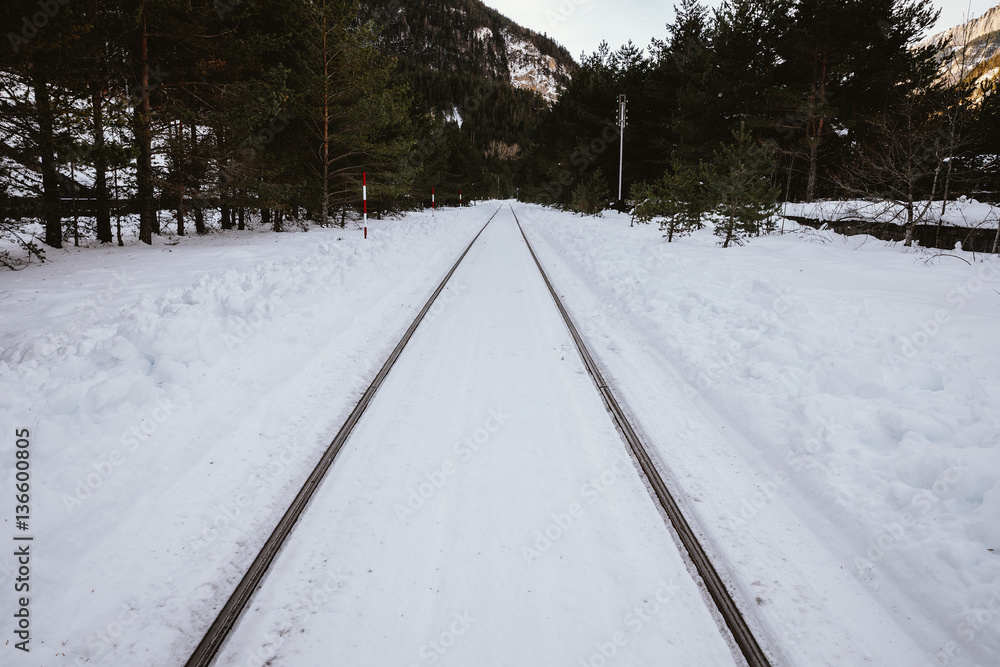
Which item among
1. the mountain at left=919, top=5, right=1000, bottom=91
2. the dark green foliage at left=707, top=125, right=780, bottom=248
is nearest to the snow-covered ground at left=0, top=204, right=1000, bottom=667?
the dark green foliage at left=707, top=125, right=780, bottom=248

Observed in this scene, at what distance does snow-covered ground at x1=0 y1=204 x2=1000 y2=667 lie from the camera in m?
2.16

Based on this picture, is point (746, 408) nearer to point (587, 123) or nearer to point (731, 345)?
point (731, 345)

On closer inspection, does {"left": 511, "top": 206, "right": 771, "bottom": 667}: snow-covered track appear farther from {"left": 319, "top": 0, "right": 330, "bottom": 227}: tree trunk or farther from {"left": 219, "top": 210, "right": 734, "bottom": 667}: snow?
{"left": 319, "top": 0, "right": 330, "bottom": 227}: tree trunk

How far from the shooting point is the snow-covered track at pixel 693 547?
2.10 metres

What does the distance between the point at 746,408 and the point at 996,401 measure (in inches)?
73.5

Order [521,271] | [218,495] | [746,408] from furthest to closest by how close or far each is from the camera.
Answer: [521,271], [746,408], [218,495]

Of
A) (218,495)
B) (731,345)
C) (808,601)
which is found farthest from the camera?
(731,345)

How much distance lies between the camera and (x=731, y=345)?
552cm

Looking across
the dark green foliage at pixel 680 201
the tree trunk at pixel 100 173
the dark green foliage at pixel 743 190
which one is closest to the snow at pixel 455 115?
the dark green foliage at pixel 680 201

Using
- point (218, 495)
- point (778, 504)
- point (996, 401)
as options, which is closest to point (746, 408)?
point (778, 504)

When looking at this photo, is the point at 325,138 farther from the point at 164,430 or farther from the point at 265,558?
the point at 265,558

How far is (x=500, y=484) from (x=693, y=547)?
122 centimetres

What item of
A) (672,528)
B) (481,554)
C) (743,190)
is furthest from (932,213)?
(481,554)

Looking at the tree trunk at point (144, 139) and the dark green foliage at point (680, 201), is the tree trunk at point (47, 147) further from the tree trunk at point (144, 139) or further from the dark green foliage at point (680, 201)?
the dark green foliage at point (680, 201)
